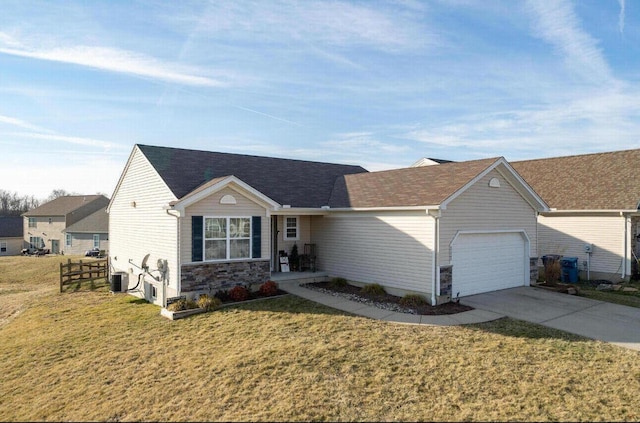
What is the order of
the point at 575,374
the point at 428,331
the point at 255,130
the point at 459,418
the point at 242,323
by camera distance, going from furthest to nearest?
the point at 255,130
the point at 242,323
the point at 428,331
the point at 575,374
the point at 459,418

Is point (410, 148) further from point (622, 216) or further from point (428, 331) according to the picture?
point (428, 331)

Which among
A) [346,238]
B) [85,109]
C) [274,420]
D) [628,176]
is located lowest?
[274,420]

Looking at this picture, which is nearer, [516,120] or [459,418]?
[459,418]

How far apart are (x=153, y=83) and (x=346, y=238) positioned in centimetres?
945

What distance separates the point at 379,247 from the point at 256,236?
4.20m

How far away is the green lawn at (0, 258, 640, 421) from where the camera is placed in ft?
18.4

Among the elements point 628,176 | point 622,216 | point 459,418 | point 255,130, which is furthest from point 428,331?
point 255,130

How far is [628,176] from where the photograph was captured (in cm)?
1680

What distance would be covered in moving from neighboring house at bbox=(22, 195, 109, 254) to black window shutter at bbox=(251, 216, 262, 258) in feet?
142

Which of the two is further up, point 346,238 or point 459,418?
point 346,238

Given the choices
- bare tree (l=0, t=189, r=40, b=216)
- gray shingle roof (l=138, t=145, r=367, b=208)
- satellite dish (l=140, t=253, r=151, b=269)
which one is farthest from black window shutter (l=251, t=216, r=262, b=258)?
bare tree (l=0, t=189, r=40, b=216)

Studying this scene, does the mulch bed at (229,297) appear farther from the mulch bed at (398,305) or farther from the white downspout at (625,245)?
the white downspout at (625,245)

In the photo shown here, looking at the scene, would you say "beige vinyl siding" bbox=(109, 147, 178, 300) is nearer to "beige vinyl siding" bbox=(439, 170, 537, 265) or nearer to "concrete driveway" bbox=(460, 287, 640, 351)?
"beige vinyl siding" bbox=(439, 170, 537, 265)

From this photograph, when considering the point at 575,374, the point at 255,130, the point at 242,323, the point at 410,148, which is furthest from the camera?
the point at 410,148
